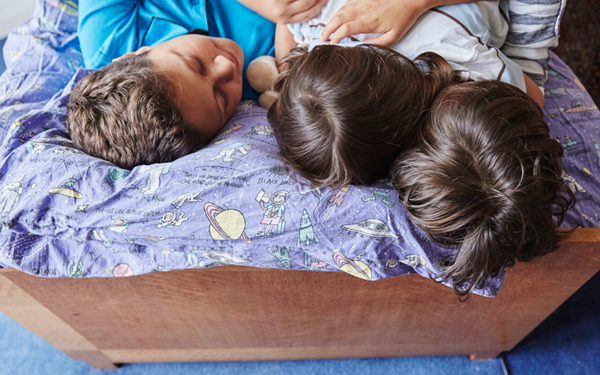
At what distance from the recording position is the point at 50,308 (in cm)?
82

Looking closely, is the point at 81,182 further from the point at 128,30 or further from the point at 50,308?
the point at 128,30

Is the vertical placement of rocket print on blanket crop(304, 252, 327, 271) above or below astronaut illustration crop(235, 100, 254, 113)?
below

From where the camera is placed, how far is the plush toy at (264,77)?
2.89 feet

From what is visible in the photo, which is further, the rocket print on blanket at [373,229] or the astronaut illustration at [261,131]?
the astronaut illustration at [261,131]

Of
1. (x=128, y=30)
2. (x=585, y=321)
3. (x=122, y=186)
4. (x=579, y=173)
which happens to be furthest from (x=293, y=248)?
(x=585, y=321)

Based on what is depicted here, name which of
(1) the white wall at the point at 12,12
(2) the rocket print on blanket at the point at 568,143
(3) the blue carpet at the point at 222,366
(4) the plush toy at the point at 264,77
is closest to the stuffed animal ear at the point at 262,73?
(4) the plush toy at the point at 264,77

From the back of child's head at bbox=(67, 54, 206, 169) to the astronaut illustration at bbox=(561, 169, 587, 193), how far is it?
657 millimetres

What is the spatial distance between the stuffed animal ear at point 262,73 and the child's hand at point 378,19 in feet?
0.66

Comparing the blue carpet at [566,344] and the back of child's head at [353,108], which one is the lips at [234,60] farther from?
the blue carpet at [566,344]

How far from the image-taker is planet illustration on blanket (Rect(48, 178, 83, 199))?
0.64 m

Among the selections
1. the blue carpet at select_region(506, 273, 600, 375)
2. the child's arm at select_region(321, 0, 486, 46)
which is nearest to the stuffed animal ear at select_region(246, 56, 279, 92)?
the child's arm at select_region(321, 0, 486, 46)

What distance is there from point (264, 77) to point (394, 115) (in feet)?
1.32

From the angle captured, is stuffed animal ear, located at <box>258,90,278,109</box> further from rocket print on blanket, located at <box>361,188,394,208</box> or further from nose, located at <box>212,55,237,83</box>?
rocket print on blanket, located at <box>361,188,394,208</box>

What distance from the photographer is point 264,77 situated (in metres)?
0.89
